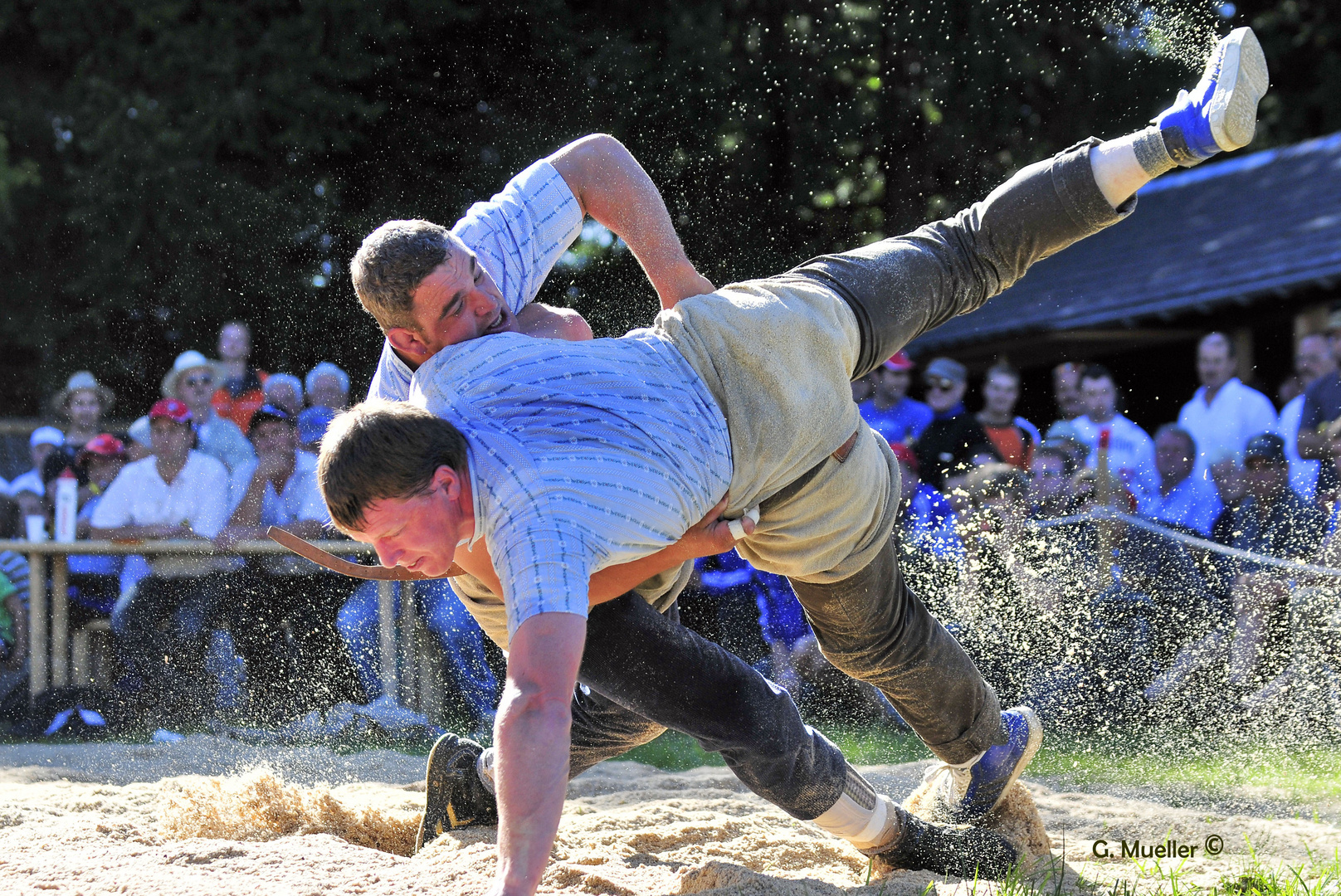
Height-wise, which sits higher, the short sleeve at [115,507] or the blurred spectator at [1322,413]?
the blurred spectator at [1322,413]

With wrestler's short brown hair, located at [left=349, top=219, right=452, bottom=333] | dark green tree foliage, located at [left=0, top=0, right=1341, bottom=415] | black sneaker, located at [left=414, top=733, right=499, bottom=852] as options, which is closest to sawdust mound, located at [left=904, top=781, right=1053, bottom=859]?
black sneaker, located at [left=414, top=733, right=499, bottom=852]

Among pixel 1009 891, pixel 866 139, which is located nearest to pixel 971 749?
pixel 1009 891

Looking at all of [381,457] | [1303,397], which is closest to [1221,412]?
[1303,397]

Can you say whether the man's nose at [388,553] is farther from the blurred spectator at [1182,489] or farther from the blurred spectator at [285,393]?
the blurred spectator at [285,393]

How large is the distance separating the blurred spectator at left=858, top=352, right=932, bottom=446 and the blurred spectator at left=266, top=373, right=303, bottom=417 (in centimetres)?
296

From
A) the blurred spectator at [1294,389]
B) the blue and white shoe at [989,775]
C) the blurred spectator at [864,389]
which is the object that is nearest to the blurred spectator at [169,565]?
the blurred spectator at [864,389]

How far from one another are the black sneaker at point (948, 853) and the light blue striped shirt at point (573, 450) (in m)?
1.16

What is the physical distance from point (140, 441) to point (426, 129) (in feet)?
17.9

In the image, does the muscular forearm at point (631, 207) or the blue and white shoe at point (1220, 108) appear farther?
the muscular forearm at point (631, 207)

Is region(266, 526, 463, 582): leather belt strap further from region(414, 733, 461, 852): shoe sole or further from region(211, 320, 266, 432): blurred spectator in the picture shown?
region(211, 320, 266, 432): blurred spectator

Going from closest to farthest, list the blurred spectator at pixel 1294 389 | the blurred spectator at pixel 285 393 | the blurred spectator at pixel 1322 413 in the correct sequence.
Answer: the blurred spectator at pixel 1322 413 < the blurred spectator at pixel 1294 389 < the blurred spectator at pixel 285 393

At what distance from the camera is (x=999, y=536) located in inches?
215

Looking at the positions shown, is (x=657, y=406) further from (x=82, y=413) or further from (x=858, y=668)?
(x=82, y=413)

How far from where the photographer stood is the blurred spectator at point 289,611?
598cm
